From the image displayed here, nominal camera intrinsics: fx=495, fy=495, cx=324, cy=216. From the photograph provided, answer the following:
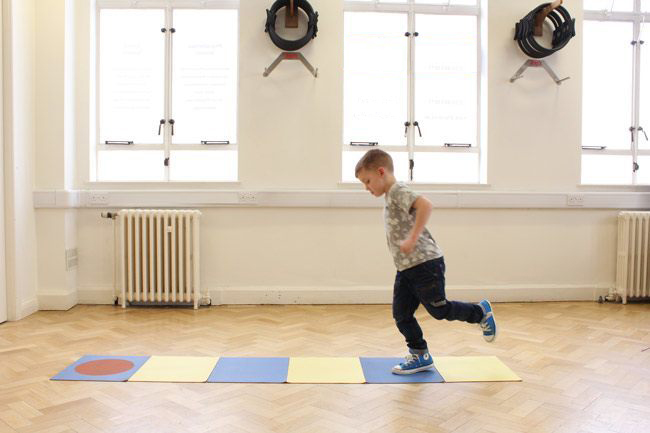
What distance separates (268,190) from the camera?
14.1 ft

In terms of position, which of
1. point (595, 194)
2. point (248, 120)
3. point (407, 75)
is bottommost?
point (595, 194)

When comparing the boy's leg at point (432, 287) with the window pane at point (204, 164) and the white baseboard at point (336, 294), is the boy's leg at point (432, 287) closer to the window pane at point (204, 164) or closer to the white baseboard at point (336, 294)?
the white baseboard at point (336, 294)

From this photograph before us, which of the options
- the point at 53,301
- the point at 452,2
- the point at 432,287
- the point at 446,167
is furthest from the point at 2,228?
the point at 452,2

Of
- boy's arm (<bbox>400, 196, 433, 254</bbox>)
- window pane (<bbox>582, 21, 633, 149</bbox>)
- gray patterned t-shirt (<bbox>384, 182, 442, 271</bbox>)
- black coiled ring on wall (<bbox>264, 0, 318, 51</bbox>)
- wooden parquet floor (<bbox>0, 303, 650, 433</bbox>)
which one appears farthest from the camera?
window pane (<bbox>582, 21, 633, 149</bbox>)

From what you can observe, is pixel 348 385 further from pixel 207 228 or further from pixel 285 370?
pixel 207 228

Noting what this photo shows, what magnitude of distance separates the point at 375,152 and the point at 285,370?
123 cm

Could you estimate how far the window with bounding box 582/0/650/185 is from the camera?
4727 millimetres

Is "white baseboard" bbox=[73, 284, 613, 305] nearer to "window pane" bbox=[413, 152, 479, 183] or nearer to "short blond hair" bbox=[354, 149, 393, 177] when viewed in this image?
"window pane" bbox=[413, 152, 479, 183]

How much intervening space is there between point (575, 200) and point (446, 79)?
1.61m

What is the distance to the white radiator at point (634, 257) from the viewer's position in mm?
4402

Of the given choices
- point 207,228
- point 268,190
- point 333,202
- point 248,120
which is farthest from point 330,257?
point 248,120

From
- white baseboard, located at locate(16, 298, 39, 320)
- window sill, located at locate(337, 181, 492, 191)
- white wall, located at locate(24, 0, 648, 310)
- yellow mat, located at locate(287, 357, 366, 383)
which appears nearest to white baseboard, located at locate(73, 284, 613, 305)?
white wall, located at locate(24, 0, 648, 310)

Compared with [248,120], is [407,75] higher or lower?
higher

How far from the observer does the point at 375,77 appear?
454cm
